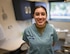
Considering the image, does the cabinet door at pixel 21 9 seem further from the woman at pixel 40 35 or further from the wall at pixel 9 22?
the woman at pixel 40 35

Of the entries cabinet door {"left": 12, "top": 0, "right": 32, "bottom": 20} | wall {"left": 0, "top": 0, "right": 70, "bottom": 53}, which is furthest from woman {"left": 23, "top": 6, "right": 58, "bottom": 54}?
cabinet door {"left": 12, "top": 0, "right": 32, "bottom": 20}

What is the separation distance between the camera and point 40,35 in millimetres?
1113

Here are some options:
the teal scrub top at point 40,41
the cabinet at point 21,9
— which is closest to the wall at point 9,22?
the cabinet at point 21,9

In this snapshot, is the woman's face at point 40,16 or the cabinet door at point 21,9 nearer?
the woman's face at point 40,16

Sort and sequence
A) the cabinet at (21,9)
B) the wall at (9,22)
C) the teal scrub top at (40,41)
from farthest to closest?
the cabinet at (21,9) → the wall at (9,22) → the teal scrub top at (40,41)

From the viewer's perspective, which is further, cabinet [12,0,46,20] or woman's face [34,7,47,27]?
cabinet [12,0,46,20]

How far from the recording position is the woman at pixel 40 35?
1.07 m

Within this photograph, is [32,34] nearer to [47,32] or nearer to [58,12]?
[47,32]

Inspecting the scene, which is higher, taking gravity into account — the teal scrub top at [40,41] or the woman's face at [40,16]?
the woman's face at [40,16]

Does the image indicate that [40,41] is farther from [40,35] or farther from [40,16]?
[40,16]

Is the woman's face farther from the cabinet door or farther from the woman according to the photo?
the cabinet door

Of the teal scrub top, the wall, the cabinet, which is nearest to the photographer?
the teal scrub top

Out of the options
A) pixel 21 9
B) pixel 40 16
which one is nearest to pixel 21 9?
pixel 21 9

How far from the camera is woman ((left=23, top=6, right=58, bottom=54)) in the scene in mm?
1073
